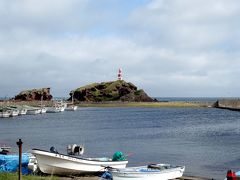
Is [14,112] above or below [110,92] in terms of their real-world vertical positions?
below

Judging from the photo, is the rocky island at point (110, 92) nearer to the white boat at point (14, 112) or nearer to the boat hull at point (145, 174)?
the white boat at point (14, 112)

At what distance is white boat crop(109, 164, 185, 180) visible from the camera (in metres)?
20.9

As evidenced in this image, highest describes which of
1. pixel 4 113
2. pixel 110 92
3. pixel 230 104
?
pixel 110 92

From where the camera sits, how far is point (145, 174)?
2142 cm

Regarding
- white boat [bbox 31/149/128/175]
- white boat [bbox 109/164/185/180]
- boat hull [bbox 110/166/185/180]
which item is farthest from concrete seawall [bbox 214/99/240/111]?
boat hull [bbox 110/166/185/180]

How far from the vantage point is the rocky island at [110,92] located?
19038cm

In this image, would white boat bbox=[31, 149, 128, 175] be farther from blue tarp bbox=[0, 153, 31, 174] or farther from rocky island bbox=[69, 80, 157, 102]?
rocky island bbox=[69, 80, 157, 102]

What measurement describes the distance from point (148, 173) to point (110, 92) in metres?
169

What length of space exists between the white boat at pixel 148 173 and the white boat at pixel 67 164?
9.36 ft

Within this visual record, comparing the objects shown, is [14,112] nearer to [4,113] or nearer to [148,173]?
[4,113]

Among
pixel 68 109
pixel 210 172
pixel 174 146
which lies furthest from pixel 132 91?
pixel 210 172

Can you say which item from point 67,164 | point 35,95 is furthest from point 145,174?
point 35,95

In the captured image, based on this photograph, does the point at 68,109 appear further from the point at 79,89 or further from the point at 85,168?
the point at 85,168

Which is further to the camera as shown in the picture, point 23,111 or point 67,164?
point 23,111
